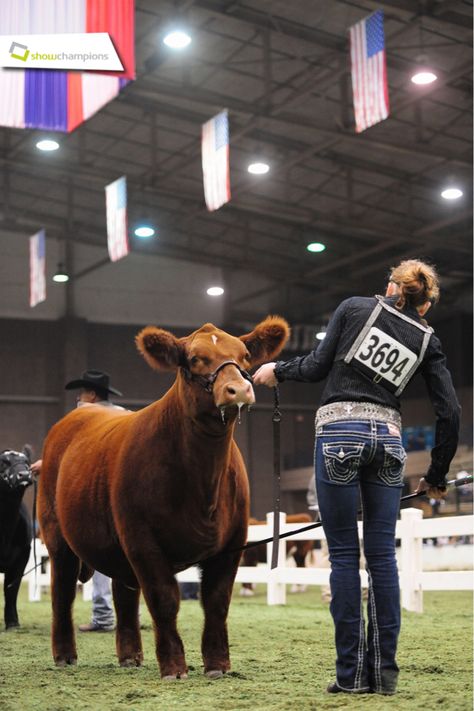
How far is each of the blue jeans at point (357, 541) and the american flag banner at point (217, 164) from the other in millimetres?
12669

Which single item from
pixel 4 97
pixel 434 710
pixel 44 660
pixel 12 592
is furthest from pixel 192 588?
pixel 434 710

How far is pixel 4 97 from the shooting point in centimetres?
1110

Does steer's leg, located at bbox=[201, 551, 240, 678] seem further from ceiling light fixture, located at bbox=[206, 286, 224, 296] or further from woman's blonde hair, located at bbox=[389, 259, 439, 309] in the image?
ceiling light fixture, located at bbox=[206, 286, 224, 296]

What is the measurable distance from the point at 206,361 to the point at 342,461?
0.77 meters

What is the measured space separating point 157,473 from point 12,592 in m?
4.62

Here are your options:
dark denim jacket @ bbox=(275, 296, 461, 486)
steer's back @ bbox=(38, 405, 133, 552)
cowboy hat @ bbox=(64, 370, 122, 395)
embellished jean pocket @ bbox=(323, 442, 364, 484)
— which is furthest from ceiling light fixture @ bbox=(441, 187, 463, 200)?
embellished jean pocket @ bbox=(323, 442, 364, 484)

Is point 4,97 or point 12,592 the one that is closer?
point 12,592

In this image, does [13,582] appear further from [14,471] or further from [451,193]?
[451,193]

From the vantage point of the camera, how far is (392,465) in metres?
3.90

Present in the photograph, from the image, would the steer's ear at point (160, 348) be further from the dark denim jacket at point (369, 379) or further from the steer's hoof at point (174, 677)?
the steer's hoof at point (174, 677)

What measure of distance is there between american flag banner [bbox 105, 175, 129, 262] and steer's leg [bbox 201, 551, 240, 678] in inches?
601

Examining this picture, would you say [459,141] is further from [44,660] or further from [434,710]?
[434,710]

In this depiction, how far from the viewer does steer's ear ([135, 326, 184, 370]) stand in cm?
431

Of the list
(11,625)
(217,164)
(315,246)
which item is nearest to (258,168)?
(217,164)
